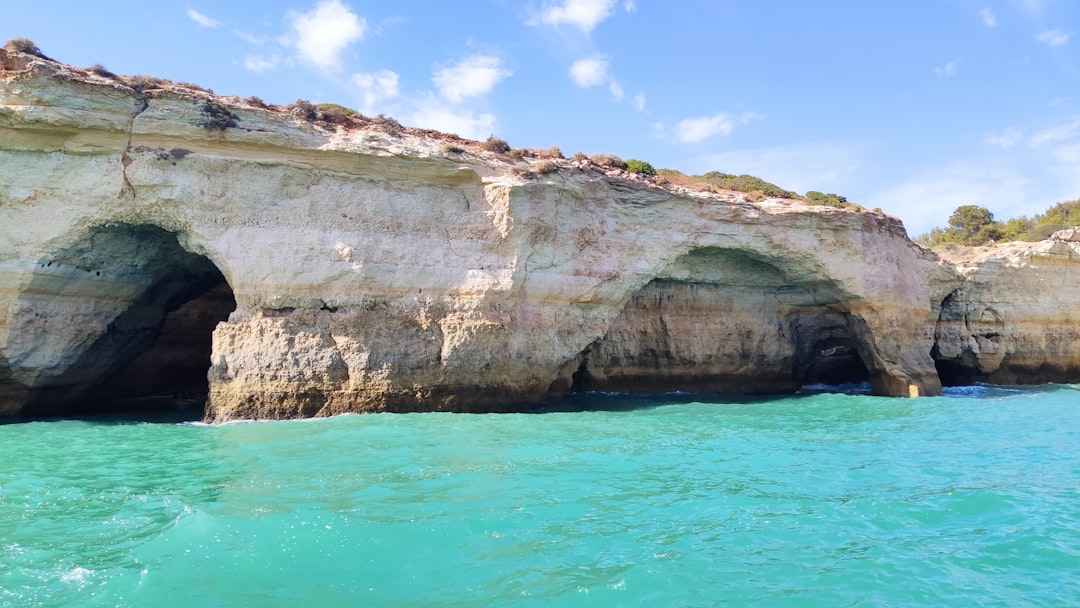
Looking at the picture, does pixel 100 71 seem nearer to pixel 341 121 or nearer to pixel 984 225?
pixel 341 121

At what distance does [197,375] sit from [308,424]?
8510 mm

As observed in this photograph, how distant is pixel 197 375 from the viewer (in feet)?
59.5

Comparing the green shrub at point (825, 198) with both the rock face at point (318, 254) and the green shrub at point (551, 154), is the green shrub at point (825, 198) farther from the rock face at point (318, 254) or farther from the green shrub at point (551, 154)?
the green shrub at point (551, 154)

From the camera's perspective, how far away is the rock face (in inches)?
495

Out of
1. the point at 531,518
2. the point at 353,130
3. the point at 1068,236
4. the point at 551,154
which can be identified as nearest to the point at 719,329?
the point at 551,154

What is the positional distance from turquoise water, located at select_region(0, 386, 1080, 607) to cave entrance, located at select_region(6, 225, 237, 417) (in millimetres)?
2944

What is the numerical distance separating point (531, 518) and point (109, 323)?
12.2 metres

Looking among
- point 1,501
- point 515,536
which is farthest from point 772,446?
point 1,501

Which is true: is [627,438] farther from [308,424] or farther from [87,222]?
[87,222]

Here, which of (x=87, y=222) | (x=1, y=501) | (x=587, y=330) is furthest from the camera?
(x=587, y=330)

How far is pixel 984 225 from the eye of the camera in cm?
4406

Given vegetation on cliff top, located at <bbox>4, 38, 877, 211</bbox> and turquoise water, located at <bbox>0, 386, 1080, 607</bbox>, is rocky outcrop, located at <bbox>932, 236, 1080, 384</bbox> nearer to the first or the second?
vegetation on cliff top, located at <bbox>4, 38, 877, 211</bbox>

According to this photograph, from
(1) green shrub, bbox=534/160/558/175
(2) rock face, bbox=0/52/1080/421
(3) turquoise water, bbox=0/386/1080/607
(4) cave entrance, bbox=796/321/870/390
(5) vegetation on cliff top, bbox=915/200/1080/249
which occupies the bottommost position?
(3) turquoise water, bbox=0/386/1080/607

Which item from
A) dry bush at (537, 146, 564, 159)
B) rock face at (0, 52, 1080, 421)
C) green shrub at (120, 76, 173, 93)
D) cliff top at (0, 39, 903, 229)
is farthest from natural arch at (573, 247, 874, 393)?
green shrub at (120, 76, 173, 93)
